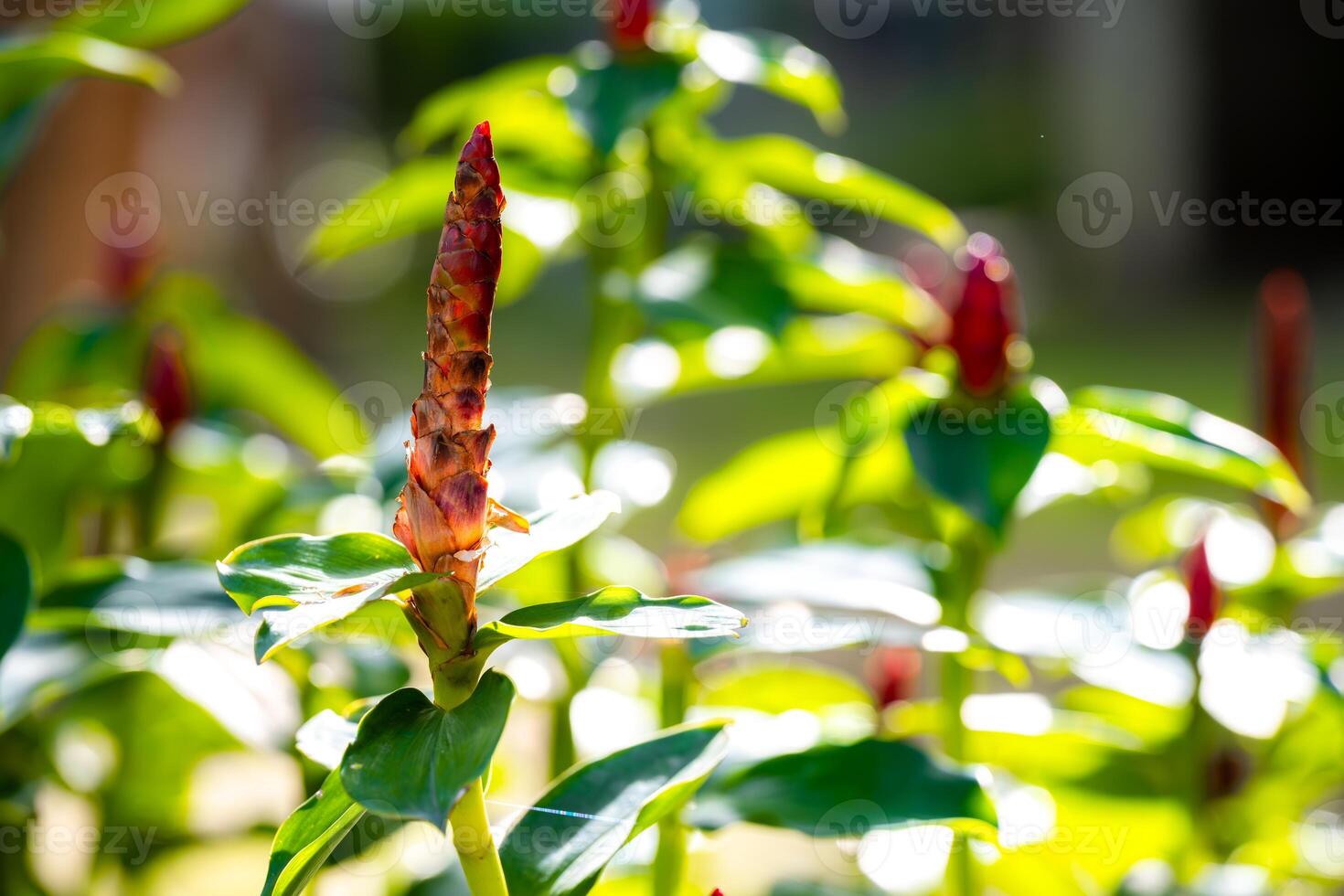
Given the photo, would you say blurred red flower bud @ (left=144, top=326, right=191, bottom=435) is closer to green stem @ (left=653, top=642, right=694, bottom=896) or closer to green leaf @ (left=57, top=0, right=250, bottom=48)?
green leaf @ (left=57, top=0, right=250, bottom=48)

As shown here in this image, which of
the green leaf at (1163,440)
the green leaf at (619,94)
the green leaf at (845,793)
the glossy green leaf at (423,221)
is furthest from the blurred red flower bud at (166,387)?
the green leaf at (1163,440)

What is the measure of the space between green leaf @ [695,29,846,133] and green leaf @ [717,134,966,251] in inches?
1.2

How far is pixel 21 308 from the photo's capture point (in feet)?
→ 5.50

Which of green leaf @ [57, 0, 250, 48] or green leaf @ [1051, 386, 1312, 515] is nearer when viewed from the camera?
green leaf @ [1051, 386, 1312, 515]

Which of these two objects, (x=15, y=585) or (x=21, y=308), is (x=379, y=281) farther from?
(x=15, y=585)

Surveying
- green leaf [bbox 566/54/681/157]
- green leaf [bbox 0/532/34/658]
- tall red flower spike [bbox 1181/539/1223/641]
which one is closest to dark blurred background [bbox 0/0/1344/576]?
green leaf [bbox 566/54/681/157]

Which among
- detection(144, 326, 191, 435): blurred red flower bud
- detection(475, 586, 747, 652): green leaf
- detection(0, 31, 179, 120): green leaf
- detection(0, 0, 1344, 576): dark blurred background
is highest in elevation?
detection(0, 0, 1344, 576): dark blurred background

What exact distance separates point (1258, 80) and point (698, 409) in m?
5.79

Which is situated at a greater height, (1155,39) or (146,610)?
(1155,39)

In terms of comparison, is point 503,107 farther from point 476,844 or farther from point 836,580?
point 476,844

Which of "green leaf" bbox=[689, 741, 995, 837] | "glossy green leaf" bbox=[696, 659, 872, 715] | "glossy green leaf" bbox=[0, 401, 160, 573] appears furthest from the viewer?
"glossy green leaf" bbox=[696, 659, 872, 715]

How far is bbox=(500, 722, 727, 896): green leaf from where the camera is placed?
46 cm

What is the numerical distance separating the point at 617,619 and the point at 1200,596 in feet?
1.87

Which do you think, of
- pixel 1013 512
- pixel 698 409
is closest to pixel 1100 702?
pixel 1013 512
